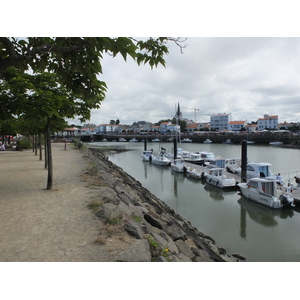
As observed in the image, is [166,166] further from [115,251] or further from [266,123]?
[266,123]

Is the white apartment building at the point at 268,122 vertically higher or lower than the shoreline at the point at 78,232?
higher

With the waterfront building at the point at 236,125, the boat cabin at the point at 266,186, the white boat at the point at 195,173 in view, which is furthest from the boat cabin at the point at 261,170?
the waterfront building at the point at 236,125

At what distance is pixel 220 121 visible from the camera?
132000mm

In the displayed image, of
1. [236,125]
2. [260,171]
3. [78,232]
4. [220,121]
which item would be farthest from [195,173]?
[220,121]

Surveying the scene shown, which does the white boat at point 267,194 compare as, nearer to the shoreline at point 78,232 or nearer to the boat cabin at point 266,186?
the boat cabin at point 266,186

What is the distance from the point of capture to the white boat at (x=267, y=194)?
569 inches

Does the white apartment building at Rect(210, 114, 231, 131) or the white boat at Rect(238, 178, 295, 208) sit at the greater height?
the white apartment building at Rect(210, 114, 231, 131)

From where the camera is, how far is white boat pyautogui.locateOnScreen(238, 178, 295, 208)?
14445 mm

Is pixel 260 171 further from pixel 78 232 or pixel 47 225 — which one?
pixel 47 225

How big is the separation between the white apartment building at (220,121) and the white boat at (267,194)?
119 m

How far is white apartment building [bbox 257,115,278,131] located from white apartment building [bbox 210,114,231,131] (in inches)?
643

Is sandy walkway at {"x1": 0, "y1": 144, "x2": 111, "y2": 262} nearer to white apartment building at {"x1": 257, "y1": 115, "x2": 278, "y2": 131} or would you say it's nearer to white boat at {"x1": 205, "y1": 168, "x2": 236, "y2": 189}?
white boat at {"x1": 205, "y1": 168, "x2": 236, "y2": 189}

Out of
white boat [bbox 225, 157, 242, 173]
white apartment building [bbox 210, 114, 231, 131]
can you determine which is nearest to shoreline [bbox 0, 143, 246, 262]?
white boat [bbox 225, 157, 242, 173]

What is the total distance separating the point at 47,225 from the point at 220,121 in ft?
443
